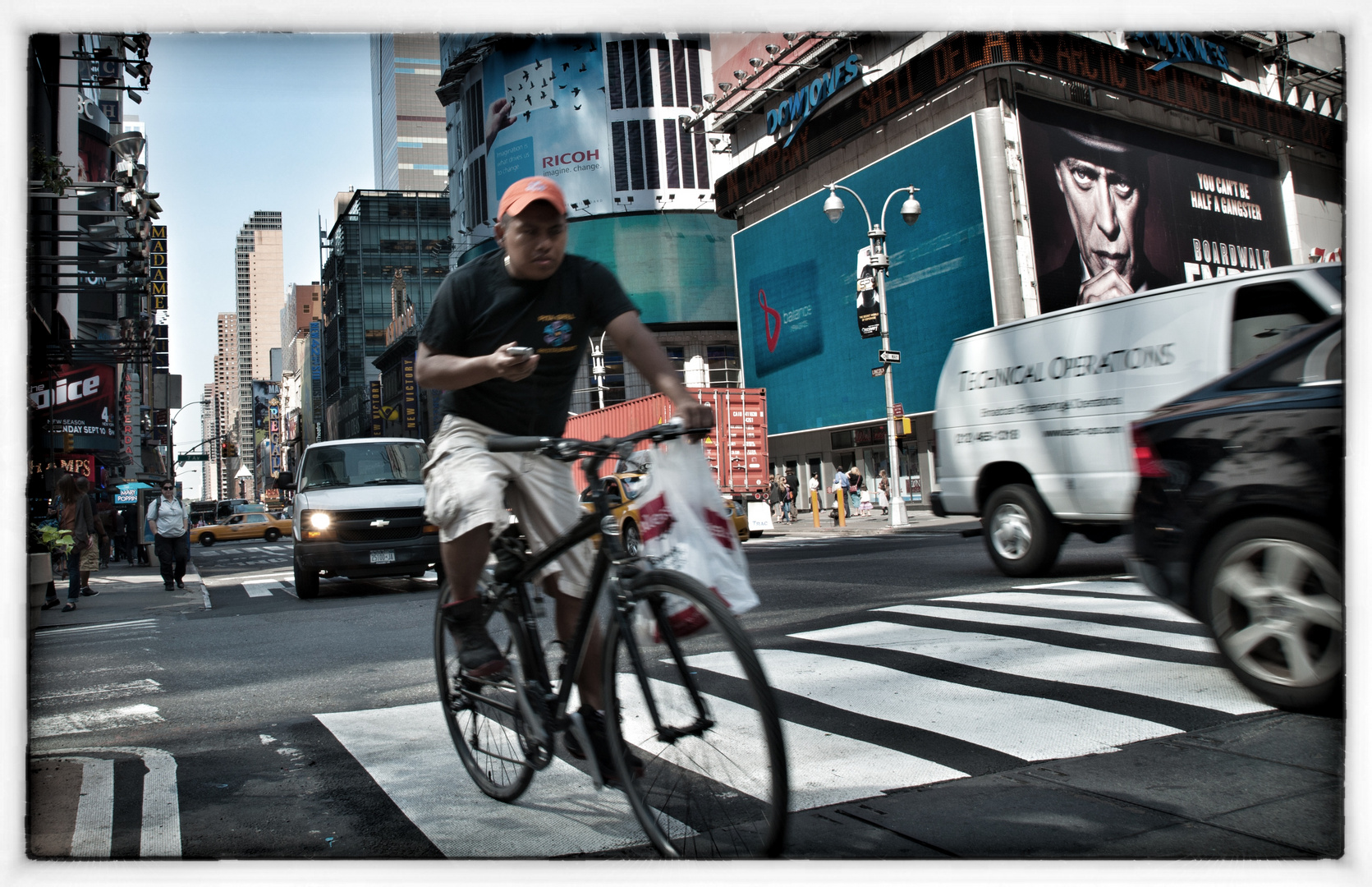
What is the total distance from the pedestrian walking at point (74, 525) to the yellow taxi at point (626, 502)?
9.26 metres

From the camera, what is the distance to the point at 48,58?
11.7 feet

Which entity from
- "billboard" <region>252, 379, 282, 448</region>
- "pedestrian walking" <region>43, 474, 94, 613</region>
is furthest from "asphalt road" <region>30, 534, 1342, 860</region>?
"billboard" <region>252, 379, 282, 448</region>

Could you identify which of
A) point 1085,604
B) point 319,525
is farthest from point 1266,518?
point 319,525

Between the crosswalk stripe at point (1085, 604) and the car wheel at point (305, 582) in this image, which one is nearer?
the crosswalk stripe at point (1085, 604)

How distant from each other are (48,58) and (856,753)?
381cm

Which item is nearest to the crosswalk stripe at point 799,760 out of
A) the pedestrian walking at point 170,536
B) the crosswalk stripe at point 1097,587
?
the crosswalk stripe at point 1097,587

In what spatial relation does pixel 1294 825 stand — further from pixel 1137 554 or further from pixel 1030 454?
pixel 1030 454

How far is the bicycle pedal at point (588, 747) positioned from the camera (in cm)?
262

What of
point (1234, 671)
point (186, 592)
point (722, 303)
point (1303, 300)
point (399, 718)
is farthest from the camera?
point (722, 303)

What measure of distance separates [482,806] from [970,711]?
2000mm

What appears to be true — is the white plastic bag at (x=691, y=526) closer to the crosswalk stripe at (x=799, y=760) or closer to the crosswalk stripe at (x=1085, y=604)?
the crosswalk stripe at (x=799, y=760)

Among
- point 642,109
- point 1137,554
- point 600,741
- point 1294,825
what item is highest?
point 642,109

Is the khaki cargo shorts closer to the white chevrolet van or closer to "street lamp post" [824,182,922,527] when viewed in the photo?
the white chevrolet van

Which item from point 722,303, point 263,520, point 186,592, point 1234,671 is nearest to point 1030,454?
point 1234,671
